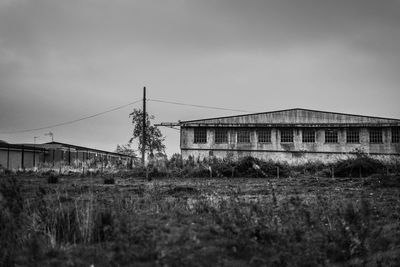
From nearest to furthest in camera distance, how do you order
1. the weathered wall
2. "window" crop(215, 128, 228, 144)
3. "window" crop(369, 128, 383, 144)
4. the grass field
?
the grass field, the weathered wall, "window" crop(369, 128, 383, 144), "window" crop(215, 128, 228, 144)

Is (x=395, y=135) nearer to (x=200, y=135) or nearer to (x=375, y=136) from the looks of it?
(x=375, y=136)

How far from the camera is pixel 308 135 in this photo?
37094mm

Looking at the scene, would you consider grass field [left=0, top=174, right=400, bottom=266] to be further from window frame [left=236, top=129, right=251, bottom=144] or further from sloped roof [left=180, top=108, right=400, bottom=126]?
sloped roof [left=180, top=108, right=400, bottom=126]

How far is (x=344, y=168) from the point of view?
27.1 meters

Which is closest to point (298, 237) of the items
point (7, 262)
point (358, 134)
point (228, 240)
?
point (228, 240)

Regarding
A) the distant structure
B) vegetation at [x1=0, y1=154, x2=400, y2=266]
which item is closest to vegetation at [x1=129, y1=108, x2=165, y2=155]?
the distant structure

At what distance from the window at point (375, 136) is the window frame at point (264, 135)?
8.81 metres

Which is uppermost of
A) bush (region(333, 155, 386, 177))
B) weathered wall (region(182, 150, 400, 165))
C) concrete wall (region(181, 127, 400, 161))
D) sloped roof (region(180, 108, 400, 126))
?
sloped roof (region(180, 108, 400, 126))

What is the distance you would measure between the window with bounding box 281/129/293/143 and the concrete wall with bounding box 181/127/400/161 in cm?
27

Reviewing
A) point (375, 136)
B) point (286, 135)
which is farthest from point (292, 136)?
point (375, 136)

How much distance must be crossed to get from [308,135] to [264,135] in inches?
154

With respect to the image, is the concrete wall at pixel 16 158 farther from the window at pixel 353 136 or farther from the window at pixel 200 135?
the window at pixel 353 136

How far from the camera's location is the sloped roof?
3678 centimetres

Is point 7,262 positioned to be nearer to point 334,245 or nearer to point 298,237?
point 298,237
